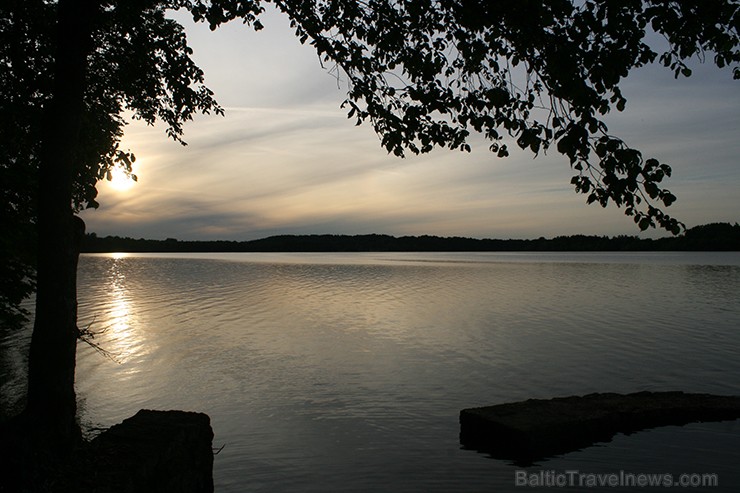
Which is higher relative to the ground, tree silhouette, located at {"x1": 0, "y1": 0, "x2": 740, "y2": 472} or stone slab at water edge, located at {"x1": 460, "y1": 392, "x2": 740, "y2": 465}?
tree silhouette, located at {"x1": 0, "y1": 0, "x2": 740, "y2": 472}

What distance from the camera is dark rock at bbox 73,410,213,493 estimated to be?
689 cm

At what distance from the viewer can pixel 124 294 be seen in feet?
168

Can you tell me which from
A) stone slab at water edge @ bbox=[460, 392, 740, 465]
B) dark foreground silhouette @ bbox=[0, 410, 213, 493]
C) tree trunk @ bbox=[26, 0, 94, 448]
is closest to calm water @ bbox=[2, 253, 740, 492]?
stone slab at water edge @ bbox=[460, 392, 740, 465]

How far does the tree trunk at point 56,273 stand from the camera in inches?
318

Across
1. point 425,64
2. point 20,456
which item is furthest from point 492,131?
point 20,456

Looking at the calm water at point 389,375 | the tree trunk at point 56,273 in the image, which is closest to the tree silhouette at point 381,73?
the tree trunk at point 56,273

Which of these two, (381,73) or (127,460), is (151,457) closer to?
(127,460)

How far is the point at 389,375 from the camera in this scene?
762 inches

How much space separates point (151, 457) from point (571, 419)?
861cm

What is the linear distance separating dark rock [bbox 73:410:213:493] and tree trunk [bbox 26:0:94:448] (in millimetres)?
768

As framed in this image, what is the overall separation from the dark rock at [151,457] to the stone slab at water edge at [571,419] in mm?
5867

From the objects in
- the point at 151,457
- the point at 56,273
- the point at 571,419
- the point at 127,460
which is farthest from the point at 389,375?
A: the point at 56,273

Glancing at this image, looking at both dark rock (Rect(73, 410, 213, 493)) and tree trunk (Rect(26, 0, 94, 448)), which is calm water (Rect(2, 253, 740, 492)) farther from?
tree trunk (Rect(26, 0, 94, 448))

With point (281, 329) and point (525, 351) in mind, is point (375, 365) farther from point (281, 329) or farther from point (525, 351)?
point (281, 329)
